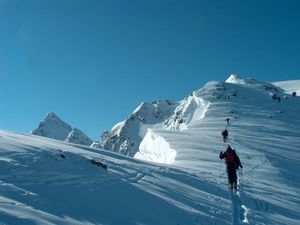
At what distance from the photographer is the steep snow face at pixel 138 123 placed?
361ft

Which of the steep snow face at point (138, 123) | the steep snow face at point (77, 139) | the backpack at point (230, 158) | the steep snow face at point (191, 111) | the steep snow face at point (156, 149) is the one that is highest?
the steep snow face at point (77, 139)

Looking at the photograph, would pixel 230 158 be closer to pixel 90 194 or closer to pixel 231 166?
pixel 231 166

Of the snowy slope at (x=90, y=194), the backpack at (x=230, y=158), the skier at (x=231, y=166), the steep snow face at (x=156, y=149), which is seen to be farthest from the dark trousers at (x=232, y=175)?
the steep snow face at (x=156, y=149)

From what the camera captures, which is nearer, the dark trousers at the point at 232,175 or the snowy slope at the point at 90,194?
the snowy slope at the point at 90,194

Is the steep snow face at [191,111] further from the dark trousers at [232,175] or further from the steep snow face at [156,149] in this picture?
the dark trousers at [232,175]

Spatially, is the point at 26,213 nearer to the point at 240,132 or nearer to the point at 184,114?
the point at 240,132

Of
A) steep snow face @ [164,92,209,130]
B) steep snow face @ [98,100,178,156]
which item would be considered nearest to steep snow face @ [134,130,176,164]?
steep snow face @ [164,92,209,130]

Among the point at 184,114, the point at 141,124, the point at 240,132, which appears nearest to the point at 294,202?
the point at 240,132

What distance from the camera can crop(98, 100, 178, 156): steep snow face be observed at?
110000 mm

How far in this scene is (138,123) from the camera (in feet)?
380

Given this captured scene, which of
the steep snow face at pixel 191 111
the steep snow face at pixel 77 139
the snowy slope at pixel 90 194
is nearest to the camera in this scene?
the snowy slope at pixel 90 194

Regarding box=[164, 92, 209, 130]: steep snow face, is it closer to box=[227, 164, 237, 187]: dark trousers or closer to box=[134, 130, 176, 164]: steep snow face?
box=[134, 130, 176, 164]: steep snow face

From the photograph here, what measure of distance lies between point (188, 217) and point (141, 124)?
102214 mm

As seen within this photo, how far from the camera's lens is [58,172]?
49.5ft
